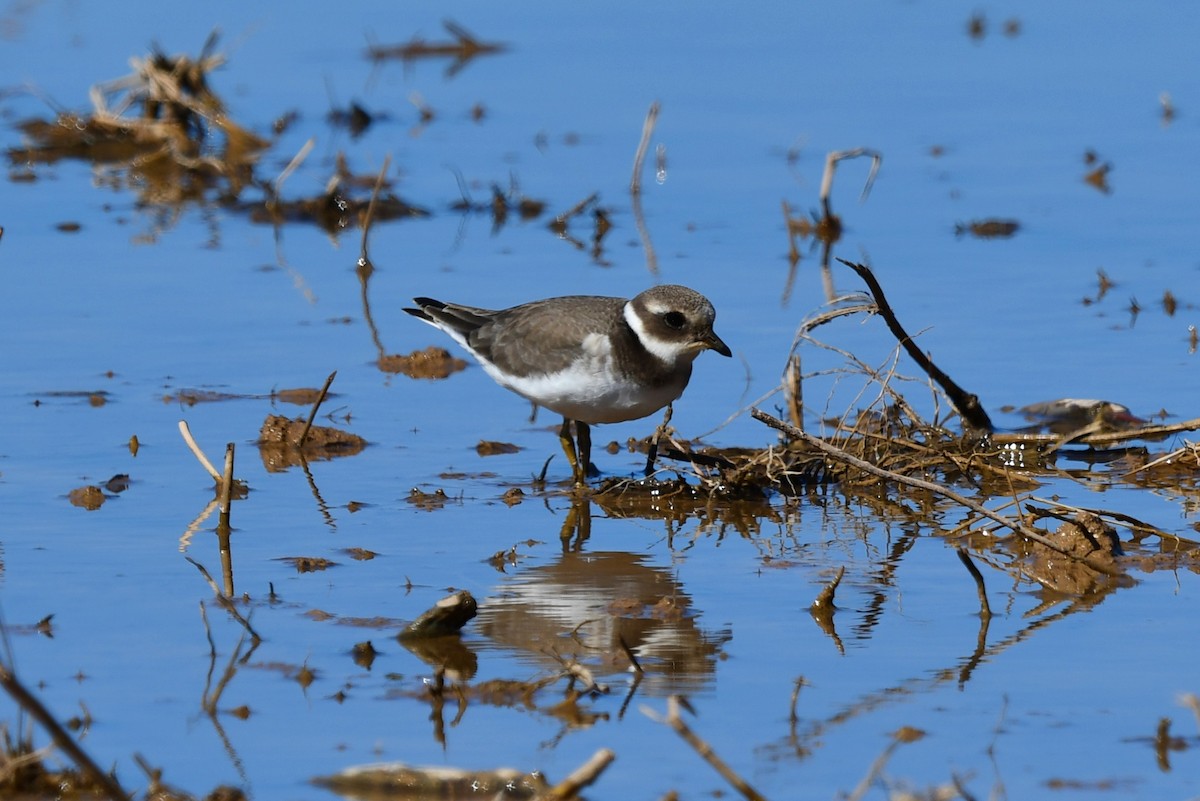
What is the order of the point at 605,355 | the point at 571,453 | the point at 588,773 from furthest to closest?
1. the point at 571,453
2. the point at 605,355
3. the point at 588,773

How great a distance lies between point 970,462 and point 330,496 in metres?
2.75

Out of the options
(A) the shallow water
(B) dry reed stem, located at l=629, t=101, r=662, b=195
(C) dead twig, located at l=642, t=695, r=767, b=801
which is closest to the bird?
(A) the shallow water

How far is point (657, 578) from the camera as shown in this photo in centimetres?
677

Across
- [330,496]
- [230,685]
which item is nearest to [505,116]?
[330,496]

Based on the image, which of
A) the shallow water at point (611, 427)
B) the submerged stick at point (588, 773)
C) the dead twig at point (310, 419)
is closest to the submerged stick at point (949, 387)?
the shallow water at point (611, 427)

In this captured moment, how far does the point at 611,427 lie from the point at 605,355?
1643mm

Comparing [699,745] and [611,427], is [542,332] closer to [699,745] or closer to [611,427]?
[611,427]

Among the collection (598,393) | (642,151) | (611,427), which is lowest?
(611,427)

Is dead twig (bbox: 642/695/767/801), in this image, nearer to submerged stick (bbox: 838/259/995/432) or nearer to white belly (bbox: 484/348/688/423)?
white belly (bbox: 484/348/688/423)

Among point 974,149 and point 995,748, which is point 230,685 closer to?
point 995,748

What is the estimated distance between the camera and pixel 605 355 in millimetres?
7695

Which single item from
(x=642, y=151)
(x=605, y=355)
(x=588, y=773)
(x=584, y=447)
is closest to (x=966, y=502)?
(x=605, y=355)

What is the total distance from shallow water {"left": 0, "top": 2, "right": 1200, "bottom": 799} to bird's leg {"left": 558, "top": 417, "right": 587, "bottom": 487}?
118 mm

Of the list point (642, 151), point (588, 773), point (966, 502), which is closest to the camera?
point (588, 773)
